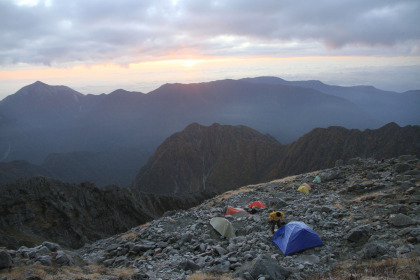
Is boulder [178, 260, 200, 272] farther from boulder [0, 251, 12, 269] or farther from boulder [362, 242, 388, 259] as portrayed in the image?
boulder [0, 251, 12, 269]

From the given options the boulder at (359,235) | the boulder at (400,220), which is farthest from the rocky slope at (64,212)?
the boulder at (400,220)

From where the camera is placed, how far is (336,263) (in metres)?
11.2

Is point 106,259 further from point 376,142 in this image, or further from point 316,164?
point 376,142

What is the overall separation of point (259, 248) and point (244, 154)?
14627 centimetres

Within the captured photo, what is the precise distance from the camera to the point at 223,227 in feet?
56.3

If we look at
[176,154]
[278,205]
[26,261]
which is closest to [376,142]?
[176,154]

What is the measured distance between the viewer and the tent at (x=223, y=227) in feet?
55.3

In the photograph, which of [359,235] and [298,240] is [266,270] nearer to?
[298,240]

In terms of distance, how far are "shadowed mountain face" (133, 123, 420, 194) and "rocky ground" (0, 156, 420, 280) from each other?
92.0 meters

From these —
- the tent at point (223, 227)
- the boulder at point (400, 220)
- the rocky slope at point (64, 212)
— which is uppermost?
the boulder at point (400, 220)

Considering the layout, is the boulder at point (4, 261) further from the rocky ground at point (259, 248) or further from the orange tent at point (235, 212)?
the orange tent at point (235, 212)

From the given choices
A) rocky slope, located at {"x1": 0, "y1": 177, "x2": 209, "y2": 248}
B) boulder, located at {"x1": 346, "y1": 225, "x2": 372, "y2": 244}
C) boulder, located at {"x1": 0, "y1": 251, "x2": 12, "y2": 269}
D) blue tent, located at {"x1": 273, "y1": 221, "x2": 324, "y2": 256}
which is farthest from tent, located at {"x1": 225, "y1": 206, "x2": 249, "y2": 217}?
rocky slope, located at {"x1": 0, "y1": 177, "x2": 209, "y2": 248}

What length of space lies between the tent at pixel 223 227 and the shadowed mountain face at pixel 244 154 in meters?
92.8

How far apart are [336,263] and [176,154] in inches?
6347
